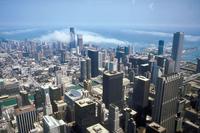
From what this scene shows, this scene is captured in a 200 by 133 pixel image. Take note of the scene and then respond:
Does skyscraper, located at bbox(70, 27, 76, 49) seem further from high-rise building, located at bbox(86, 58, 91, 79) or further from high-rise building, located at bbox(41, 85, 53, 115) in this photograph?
high-rise building, located at bbox(41, 85, 53, 115)

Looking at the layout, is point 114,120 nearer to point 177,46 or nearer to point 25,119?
point 25,119

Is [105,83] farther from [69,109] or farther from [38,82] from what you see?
[38,82]

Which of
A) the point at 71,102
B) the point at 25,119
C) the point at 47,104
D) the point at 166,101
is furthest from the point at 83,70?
the point at 166,101

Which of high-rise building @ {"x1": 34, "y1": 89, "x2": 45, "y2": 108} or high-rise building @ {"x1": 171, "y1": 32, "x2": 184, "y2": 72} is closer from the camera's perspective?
high-rise building @ {"x1": 34, "y1": 89, "x2": 45, "y2": 108}

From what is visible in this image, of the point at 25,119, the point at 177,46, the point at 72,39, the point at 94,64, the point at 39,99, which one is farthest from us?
the point at 72,39

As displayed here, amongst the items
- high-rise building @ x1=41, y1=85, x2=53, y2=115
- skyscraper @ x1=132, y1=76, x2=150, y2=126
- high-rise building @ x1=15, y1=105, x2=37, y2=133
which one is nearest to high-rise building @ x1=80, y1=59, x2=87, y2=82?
high-rise building @ x1=41, y1=85, x2=53, y2=115

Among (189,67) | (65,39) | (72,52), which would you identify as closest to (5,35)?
(65,39)
